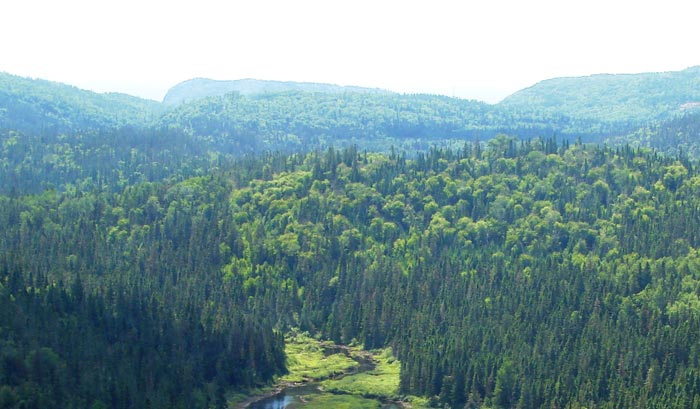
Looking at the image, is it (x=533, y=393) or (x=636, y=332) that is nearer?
(x=533, y=393)

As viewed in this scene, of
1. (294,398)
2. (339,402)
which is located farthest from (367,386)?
(294,398)

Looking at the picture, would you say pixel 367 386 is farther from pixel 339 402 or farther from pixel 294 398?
pixel 294 398

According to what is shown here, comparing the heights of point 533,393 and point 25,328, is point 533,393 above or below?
below

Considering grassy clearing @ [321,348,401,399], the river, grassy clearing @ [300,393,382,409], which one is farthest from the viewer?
grassy clearing @ [321,348,401,399]

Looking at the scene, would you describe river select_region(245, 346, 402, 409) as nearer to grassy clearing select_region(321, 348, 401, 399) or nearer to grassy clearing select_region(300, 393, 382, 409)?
grassy clearing select_region(300, 393, 382, 409)

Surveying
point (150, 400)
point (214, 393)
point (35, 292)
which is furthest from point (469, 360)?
point (35, 292)

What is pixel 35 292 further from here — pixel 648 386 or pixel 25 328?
pixel 648 386

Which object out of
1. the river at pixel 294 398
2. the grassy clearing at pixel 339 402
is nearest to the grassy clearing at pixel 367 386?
the river at pixel 294 398

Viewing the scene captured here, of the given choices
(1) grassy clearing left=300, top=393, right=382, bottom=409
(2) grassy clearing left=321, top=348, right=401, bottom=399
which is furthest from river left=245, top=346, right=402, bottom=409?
(2) grassy clearing left=321, top=348, right=401, bottom=399

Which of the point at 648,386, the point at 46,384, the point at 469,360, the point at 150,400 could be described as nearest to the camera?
the point at 46,384

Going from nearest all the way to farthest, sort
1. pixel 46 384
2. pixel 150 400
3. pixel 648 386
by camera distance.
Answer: pixel 46 384
pixel 150 400
pixel 648 386

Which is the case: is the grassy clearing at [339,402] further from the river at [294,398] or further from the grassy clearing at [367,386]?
the grassy clearing at [367,386]
